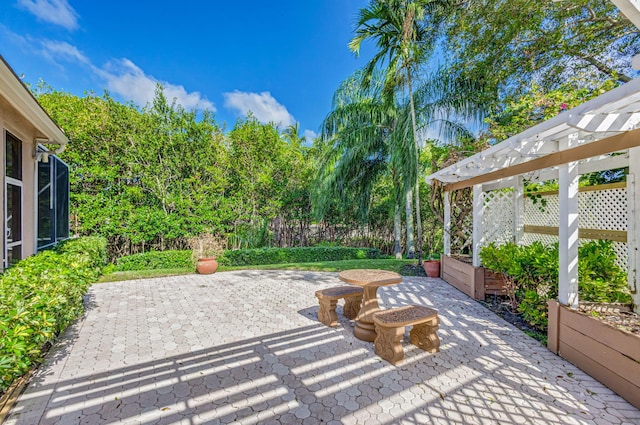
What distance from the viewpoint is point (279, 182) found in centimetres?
1105

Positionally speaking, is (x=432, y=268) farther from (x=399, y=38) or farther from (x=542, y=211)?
(x=399, y=38)

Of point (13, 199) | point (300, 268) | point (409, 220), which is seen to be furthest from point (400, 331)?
point (409, 220)

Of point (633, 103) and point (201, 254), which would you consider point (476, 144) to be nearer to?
point (633, 103)

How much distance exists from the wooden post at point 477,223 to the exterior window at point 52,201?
753cm

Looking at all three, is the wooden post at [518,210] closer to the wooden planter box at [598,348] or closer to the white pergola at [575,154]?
the white pergola at [575,154]

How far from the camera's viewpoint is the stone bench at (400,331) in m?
2.93

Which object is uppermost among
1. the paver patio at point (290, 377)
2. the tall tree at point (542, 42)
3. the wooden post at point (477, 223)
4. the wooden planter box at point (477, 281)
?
the tall tree at point (542, 42)

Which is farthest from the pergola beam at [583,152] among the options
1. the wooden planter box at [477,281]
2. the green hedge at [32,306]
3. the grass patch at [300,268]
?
the green hedge at [32,306]

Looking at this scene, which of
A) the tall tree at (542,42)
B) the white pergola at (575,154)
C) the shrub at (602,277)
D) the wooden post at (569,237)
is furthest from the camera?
the tall tree at (542,42)

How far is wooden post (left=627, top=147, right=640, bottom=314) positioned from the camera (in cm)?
330

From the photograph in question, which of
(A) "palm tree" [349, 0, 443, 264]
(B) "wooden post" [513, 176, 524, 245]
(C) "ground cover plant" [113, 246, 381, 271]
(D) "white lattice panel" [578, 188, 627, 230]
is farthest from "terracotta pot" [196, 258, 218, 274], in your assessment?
(D) "white lattice panel" [578, 188, 627, 230]

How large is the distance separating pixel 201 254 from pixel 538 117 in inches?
343

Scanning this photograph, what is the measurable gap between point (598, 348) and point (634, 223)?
1.72 metres

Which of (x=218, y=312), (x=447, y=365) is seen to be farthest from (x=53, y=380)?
(x=447, y=365)
